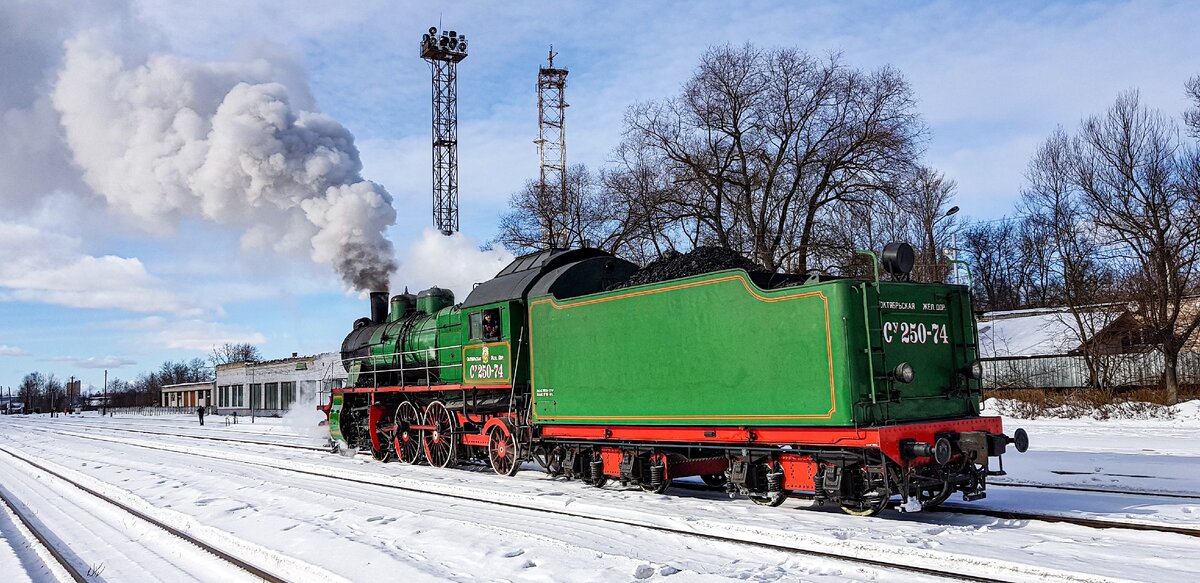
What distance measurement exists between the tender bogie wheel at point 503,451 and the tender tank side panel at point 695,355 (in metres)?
1.20

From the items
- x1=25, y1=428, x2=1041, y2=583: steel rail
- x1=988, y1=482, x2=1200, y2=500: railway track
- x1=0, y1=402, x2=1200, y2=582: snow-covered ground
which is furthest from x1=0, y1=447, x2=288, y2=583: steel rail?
x1=988, y1=482, x2=1200, y2=500: railway track

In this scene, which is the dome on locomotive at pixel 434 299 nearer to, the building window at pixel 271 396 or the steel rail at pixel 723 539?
the steel rail at pixel 723 539

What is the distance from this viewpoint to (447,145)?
3316cm

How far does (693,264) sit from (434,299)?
7322 millimetres

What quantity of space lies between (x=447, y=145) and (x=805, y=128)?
48.1 ft

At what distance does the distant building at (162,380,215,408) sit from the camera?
74.6 metres

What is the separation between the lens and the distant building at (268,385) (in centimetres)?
4334

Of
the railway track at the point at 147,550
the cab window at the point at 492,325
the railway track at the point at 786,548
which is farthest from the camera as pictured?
the cab window at the point at 492,325

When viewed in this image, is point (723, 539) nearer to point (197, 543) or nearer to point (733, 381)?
point (733, 381)

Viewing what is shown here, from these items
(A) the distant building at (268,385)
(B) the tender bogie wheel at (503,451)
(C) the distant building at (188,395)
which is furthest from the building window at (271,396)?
(B) the tender bogie wheel at (503,451)

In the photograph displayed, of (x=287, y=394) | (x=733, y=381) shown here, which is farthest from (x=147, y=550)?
(x=287, y=394)

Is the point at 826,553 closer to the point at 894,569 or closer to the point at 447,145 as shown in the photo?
the point at 894,569

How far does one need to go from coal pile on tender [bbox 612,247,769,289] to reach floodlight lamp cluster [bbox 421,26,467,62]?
25.1 metres

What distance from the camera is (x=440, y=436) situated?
46.6 feet
